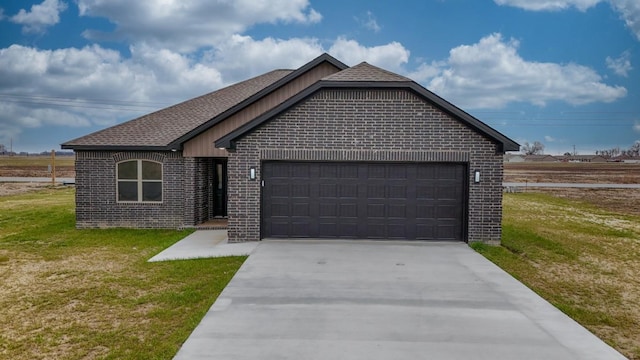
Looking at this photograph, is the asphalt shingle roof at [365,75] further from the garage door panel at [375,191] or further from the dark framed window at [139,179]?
the dark framed window at [139,179]

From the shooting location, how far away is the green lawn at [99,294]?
624cm

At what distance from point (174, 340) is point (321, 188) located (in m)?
6.95

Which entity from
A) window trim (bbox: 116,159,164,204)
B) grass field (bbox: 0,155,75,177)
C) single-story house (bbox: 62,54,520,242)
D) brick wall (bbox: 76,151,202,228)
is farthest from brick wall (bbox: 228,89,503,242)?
grass field (bbox: 0,155,75,177)

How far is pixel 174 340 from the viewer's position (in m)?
6.16

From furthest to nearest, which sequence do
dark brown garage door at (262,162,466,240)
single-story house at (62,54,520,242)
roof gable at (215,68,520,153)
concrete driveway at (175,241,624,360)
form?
1. dark brown garage door at (262,162,466,240)
2. single-story house at (62,54,520,242)
3. roof gable at (215,68,520,153)
4. concrete driveway at (175,241,624,360)

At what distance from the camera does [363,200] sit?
41.1 feet

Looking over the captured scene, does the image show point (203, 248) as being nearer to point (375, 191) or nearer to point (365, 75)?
point (375, 191)

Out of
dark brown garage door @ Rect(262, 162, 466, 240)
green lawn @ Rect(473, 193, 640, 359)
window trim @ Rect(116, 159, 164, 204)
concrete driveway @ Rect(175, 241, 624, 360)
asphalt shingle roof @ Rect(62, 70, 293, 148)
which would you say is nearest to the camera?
concrete driveway @ Rect(175, 241, 624, 360)

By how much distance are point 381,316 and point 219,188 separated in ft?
38.8

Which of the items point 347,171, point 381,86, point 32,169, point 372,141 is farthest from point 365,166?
point 32,169

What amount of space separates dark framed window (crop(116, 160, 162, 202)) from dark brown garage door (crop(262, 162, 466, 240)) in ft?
16.3

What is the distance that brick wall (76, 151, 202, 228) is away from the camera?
1536cm

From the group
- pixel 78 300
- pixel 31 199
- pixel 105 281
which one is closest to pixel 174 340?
pixel 78 300

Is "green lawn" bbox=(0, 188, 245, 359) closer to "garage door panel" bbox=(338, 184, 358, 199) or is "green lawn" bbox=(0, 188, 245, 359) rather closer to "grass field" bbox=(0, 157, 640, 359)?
"grass field" bbox=(0, 157, 640, 359)
